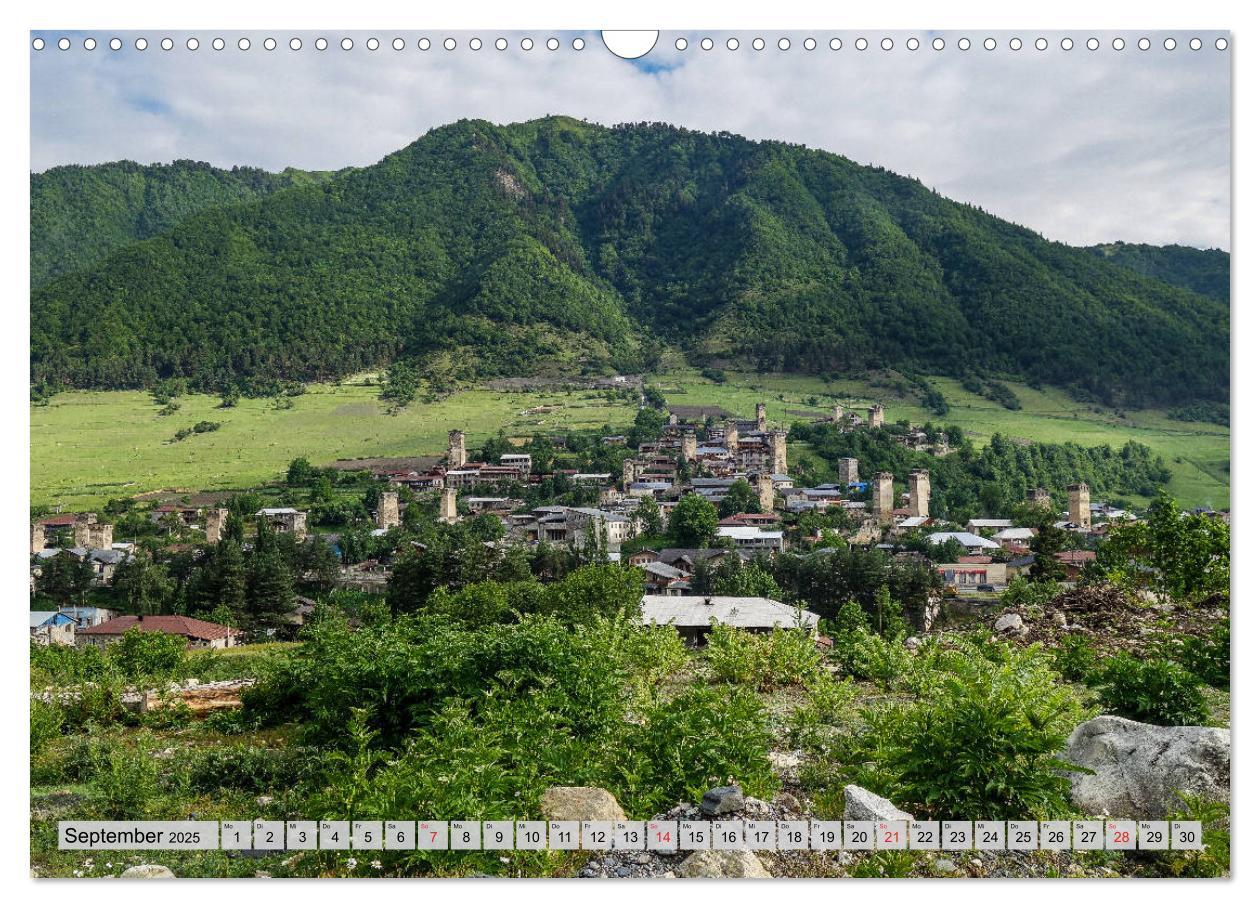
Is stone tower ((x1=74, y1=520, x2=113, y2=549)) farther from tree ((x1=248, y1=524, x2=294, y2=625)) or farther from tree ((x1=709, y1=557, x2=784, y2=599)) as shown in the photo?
tree ((x1=709, y1=557, x2=784, y2=599))

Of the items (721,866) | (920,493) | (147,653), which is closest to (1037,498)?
(920,493)

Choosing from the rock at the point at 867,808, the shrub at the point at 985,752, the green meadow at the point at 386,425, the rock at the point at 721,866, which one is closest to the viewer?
the rock at the point at 721,866

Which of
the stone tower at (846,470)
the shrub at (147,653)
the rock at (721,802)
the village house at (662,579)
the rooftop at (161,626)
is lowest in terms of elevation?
the shrub at (147,653)

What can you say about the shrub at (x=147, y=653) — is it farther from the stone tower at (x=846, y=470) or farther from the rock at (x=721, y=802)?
the rock at (x=721, y=802)

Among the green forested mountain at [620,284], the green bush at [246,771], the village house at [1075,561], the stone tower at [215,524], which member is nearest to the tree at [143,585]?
the stone tower at [215,524]

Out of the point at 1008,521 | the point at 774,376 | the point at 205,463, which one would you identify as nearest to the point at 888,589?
the point at 1008,521

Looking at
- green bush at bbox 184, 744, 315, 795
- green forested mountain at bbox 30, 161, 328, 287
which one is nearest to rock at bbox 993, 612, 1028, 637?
green bush at bbox 184, 744, 315, 795
